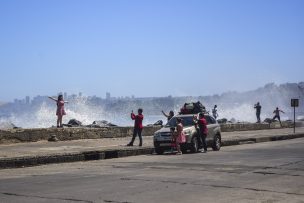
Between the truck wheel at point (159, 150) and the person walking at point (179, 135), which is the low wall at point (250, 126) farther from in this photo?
the person walking at point (179, 135)

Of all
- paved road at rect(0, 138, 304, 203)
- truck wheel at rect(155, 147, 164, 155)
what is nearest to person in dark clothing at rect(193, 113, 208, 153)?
truck wheel at rect(155, 147, 164, 155)

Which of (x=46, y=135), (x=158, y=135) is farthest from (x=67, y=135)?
(x=158, y=135)

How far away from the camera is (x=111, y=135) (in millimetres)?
28672

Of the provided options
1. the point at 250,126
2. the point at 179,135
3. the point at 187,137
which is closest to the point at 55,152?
the point at 179,135

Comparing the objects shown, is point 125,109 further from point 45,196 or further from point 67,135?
point 45,196

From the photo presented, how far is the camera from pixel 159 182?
11.8m

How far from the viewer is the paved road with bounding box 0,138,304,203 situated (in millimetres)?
9844

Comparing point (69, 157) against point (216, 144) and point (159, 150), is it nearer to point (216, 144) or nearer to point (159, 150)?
point (159, 150)

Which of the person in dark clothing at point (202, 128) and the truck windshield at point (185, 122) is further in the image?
the truck windshield at point (185, 122)

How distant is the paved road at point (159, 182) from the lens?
9844 mm

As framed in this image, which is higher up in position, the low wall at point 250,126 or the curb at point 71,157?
the low wall at point 250,126

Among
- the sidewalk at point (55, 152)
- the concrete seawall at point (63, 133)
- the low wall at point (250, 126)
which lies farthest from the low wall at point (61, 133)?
the low wall at point (250, 126)

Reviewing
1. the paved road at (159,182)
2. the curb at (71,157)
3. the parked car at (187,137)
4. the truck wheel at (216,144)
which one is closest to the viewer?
the paved road at (159,182)

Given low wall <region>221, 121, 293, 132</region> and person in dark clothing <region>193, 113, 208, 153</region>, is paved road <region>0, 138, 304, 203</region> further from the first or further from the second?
low wall <region>221, 121, 293, 132</region>
